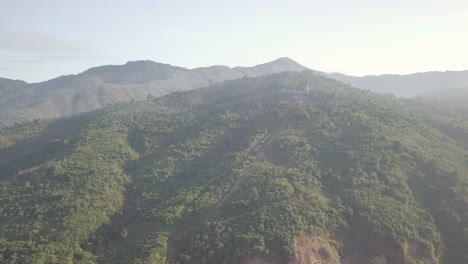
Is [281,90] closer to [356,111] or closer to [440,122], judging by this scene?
[356,111]

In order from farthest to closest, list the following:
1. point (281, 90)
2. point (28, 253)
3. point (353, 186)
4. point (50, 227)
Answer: point (281, 90) < point (353, 186) < point (50, 227) < point (28, 253)

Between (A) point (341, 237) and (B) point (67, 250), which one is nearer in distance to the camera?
(B) point (67, 250)


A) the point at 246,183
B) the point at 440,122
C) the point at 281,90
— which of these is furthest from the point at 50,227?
the point at 440,122

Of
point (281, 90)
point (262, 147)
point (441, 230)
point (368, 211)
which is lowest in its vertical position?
point (441, 230)

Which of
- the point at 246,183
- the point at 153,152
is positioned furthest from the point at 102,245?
the point at 153,152

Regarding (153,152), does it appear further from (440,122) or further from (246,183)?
(440,122)

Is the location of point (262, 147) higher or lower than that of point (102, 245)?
higher

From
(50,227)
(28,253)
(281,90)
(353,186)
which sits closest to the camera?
(28,253)
